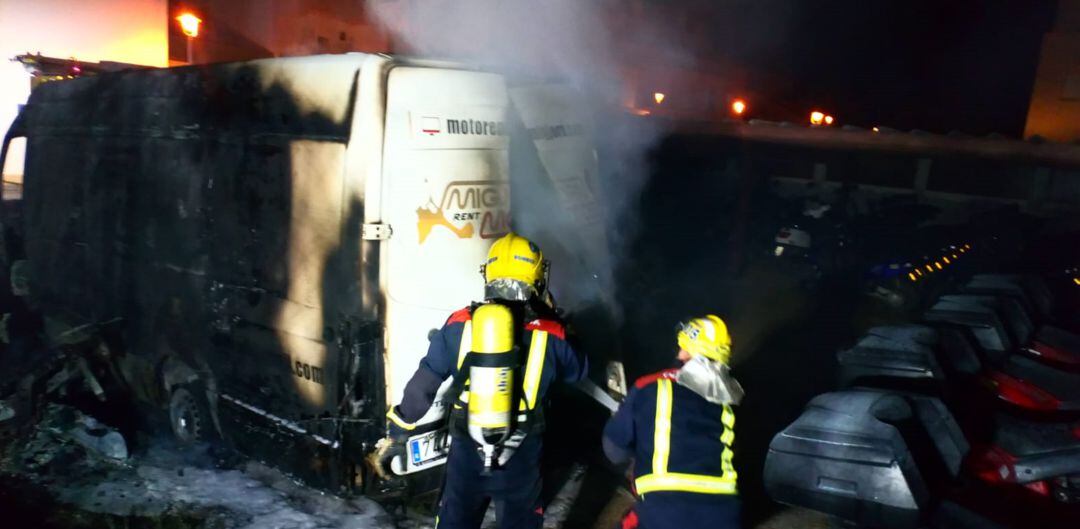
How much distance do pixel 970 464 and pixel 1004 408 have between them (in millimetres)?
768

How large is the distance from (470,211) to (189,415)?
2.53 metres

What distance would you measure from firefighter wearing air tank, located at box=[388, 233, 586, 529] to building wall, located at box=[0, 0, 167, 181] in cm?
1534

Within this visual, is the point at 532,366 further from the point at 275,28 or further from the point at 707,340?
the point at 275,28

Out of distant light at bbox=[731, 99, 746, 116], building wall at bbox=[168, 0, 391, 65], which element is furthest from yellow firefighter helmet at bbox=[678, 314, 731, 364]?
distant light at bbox=[731, 99, 746, 116]

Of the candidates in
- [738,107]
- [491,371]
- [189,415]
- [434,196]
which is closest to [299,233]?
[434,196]

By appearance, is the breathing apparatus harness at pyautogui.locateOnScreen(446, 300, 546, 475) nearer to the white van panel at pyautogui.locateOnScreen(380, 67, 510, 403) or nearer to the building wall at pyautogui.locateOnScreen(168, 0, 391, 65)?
the white van panel at pyautogui.locateOnScreen(380, 67, 510, 403)

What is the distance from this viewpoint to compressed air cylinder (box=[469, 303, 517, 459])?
273 cm

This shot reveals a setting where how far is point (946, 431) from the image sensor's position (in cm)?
392

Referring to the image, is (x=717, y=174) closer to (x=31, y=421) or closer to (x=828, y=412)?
(x=828, y=412)

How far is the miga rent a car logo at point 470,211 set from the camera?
348 cm

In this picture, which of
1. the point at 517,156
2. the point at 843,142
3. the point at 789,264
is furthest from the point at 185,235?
the point at 789,264

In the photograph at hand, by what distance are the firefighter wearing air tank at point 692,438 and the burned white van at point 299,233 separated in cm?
139

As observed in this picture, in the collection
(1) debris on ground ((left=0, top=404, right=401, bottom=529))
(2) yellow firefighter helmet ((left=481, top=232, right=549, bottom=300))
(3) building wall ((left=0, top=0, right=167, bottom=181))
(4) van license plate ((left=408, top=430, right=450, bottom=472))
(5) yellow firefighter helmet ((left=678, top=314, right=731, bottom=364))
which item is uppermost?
(3) building wall ((left=0, top=0, right=167, bottom=181))

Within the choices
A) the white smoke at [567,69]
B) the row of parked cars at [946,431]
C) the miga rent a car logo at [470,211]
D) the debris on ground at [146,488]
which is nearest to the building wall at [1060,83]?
the white smoke at [567,69]
